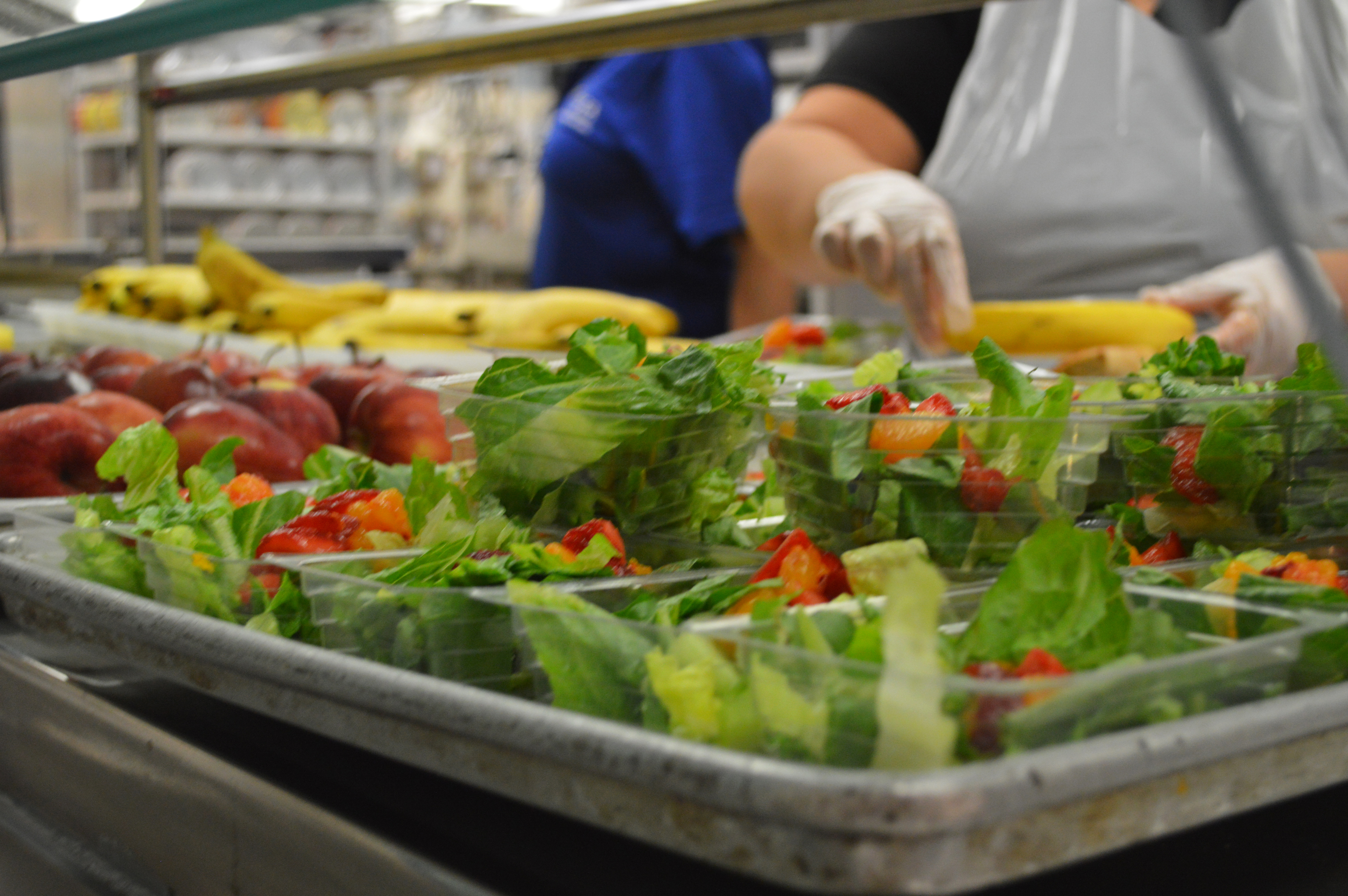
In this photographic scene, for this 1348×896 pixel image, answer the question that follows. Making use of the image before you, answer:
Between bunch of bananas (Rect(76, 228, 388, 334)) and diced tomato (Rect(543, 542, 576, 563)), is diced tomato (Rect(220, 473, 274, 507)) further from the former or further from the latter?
bunch of bananas (Rect(76, 228, 388, 334))

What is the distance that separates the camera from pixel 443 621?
609mm

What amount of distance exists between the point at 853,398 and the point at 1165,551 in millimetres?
225

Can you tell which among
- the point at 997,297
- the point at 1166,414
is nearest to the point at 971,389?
the point at 1166,414

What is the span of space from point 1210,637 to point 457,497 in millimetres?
492

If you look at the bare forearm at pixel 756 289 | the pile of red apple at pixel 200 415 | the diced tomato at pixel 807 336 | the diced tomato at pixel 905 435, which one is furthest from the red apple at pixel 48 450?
the bare forearm at pixel 756 289

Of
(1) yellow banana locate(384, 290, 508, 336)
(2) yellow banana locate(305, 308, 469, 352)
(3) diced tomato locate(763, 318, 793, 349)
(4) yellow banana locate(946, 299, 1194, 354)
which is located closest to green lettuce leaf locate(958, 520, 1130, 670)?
(4) yellow banana locate(946, 299, 1194, 354)

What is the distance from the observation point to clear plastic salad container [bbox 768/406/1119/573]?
27.1 inches

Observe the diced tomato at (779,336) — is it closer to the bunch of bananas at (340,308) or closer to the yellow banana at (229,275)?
the bunch of bananas at (340,308)

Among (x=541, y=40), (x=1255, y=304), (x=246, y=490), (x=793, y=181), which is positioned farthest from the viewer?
(x=793, y=181)

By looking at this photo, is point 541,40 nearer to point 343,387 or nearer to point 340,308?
point 343,387

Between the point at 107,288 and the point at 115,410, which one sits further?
the point at 107,288

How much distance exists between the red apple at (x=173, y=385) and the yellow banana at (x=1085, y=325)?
3.41 ft

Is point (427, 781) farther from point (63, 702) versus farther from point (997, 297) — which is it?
point (997, 297)

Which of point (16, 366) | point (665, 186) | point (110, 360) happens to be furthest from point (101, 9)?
point (665, 186)
